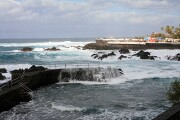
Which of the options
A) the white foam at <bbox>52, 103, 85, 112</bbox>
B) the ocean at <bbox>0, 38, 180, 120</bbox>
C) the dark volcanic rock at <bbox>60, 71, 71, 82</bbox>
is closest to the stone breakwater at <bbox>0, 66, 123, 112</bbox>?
the dark volcanic rock at <bbox>60, 71, 71, 82</bbox>

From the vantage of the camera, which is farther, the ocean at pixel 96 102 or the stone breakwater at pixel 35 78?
the stone breakwater at pixel 35 78

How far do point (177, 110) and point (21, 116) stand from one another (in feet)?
23.6

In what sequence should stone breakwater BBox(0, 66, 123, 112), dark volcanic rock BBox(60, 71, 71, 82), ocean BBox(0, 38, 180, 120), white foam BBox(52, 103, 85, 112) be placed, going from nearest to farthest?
ocean BBox(0, 38, 180, 120) → white foam BBox(52, 103, 85, 112) → stone breakwater BBox(0, 66, 123, 112) → dark volcanic rock BBox(60, 71, 71, 82)

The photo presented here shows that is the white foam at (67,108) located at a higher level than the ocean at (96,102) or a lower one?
higher

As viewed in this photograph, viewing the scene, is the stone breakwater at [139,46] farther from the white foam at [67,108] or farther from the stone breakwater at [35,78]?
the white foam at [67,108]

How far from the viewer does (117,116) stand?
13.4m

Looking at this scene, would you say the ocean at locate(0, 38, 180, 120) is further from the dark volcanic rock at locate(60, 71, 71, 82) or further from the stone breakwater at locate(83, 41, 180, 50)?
the stone breakwater at locate(83, 41, 180, 50)

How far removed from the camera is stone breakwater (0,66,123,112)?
1590 cm

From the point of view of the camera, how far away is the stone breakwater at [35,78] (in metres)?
15.9

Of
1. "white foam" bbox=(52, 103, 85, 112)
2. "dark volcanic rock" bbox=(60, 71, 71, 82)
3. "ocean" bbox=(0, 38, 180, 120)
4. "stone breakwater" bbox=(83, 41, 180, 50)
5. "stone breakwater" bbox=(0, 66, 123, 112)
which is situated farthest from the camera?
"stone breakwater" bbox=(83, 41, 180, 50)

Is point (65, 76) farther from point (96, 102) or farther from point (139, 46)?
point (139, 46)

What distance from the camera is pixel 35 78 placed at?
68.9 feet

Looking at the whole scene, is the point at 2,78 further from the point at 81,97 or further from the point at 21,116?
the point at 21,116

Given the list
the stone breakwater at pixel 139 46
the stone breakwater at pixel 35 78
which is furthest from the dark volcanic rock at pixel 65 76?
the stone breakwater at pixel 139 46
